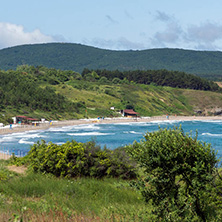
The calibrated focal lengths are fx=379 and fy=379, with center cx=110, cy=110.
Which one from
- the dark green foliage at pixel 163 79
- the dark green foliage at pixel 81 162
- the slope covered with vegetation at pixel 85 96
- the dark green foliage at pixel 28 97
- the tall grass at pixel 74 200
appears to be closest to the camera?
the tall grass at pixel 74 200

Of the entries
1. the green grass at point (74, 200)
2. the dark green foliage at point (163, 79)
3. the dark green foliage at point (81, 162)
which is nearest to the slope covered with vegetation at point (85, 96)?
the dark green foliage at point (163, 79)

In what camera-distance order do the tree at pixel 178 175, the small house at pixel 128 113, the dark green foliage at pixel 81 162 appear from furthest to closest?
the small house at pixel 128 113, the dark green foliage at pixel 81 162, the tree at pixel 178 175

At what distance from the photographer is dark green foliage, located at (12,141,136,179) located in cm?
1891

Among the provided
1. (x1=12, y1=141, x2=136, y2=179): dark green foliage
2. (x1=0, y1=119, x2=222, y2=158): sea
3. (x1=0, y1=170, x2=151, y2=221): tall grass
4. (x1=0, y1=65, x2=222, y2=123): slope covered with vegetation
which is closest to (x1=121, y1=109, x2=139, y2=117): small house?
(x1=0, y1=65, x2=222, y2=123): slope covered with vegetation

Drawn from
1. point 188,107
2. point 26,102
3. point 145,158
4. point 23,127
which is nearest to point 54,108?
point 26,102

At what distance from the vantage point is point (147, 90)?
170500 mm

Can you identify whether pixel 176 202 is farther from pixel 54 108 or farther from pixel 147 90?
pixel 147 90

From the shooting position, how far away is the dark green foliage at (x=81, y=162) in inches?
744

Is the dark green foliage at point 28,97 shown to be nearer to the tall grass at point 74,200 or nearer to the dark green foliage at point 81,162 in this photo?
the dark green foliage at point 81,162

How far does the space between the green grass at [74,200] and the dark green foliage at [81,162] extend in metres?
2.61

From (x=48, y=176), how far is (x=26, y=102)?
3569 inches

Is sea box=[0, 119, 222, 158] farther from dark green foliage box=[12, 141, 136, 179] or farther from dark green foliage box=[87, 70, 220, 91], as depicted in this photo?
dark green foliage box=[87, 70, 220, 91]

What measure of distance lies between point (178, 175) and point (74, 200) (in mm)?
3559

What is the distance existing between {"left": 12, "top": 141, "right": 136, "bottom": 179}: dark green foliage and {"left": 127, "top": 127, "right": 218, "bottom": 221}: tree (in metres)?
8.22
